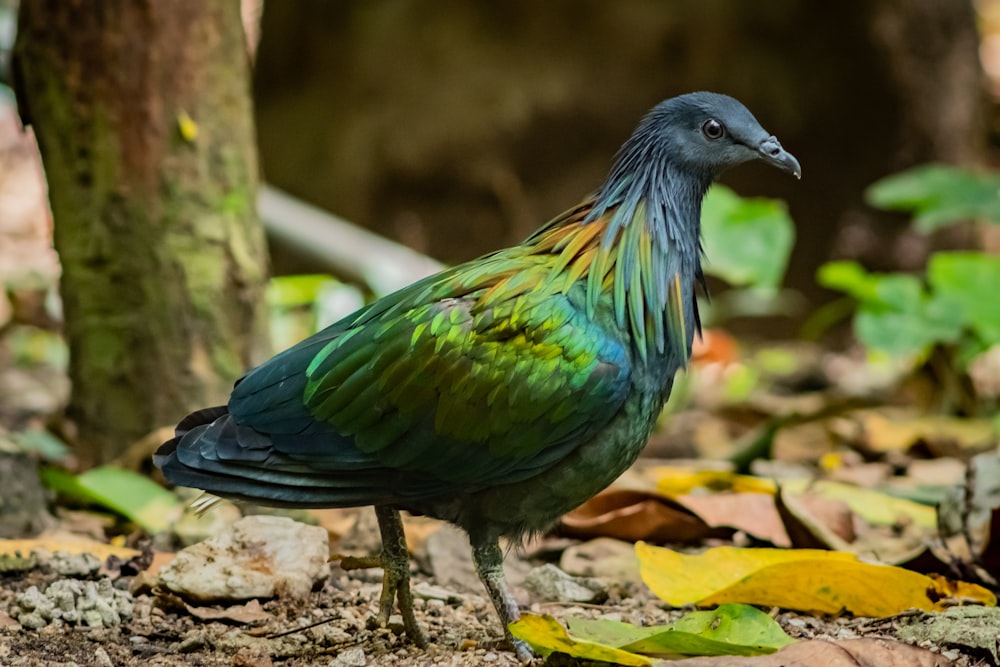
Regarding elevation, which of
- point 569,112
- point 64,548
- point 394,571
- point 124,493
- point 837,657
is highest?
point 569,112

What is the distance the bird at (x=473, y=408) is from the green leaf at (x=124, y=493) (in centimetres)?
103

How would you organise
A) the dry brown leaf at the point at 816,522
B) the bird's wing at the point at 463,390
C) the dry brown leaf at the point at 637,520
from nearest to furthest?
the bird's wing at the point at 463,390 < the dry brown leaf at the point at 816,522 < the dry brown leaf at the point at 637,520

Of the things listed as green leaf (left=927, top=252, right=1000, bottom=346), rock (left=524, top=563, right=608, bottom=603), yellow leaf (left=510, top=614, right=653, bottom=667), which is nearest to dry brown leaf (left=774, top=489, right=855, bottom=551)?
rock (left=524, top=563, right=608, bottom=603)


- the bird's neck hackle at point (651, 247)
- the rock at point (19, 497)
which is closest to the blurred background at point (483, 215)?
the rock at point (19, 497)

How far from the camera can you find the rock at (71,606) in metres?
3.61

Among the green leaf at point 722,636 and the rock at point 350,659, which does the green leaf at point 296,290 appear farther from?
the green leaf at point 722,636

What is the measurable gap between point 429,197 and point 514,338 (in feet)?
22.6

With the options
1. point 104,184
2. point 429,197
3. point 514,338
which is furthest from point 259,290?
point 429,197

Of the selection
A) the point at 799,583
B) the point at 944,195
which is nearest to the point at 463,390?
the point at 799,583

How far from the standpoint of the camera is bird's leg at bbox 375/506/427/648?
3.69 metres

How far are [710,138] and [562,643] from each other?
5.58ft

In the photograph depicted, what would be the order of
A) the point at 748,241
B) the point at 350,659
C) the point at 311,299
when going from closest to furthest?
the point at 350,659 < the point at 748,241 < the point at 311,299

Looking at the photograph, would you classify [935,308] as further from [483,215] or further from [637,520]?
[483,215]

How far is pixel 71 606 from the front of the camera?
367cm
